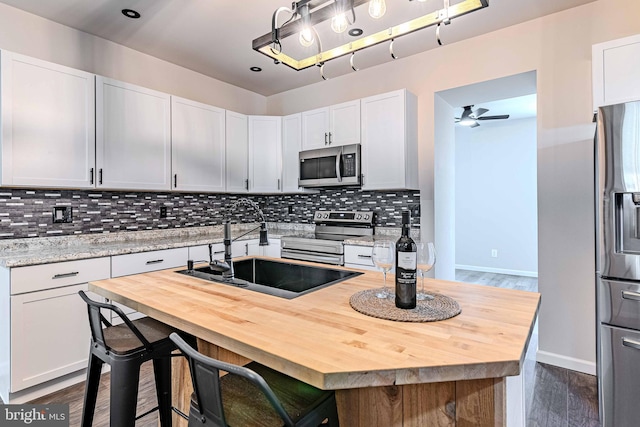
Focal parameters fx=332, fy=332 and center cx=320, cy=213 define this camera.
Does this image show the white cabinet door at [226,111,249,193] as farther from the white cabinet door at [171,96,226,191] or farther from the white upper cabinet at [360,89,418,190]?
the white upper cabinet at [360,89,418,190]

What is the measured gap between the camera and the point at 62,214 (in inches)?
106

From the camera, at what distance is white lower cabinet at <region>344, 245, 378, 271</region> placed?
2.97 metres

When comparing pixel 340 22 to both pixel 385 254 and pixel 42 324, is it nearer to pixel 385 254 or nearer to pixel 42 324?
pixel 385 254

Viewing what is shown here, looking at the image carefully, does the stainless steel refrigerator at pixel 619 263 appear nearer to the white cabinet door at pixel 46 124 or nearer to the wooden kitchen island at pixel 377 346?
the wooden kitchen island at pixel 377 346

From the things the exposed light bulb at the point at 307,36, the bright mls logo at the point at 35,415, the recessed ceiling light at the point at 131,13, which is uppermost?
the recessed ceiling light at the point at 131,13

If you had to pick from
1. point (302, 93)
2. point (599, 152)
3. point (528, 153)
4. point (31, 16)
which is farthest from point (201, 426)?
point (528, 153)

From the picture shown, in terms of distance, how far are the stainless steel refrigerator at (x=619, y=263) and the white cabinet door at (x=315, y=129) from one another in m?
2.32

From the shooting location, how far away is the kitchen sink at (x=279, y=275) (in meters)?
1.64

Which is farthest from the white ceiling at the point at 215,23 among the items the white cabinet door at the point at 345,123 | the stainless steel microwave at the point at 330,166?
the stainless steel microwave at the point at 330,166

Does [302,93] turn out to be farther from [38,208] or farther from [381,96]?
Result: [38,208]

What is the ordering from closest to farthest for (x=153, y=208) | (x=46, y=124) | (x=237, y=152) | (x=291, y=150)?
(x=46, y=124)
(x=153, y=208)
(x=237, y=152)
(x=291, y=150)

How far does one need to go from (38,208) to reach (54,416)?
4.96 ft

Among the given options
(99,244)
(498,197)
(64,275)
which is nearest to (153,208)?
(99,244)

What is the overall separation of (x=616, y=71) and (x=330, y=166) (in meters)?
2.27
